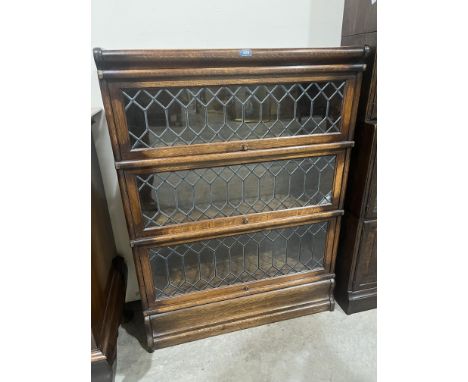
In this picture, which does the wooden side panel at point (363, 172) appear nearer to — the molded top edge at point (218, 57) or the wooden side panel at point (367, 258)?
the wooden side panel at point (367, 258)

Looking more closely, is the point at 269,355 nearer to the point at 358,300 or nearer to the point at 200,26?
the point at 358,300

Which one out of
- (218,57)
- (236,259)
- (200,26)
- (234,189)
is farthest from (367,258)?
(200,26)

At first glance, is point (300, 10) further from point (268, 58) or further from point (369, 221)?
point (369, 221)

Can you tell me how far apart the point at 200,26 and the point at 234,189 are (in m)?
0.63

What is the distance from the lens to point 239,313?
1265 mm

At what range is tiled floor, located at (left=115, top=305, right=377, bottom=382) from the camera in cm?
111

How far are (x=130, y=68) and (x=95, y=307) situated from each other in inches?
29.8

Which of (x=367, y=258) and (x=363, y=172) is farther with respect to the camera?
(x=367, y=258)

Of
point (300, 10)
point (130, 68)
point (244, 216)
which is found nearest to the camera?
point (130, 68)

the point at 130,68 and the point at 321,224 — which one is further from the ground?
the point at 130,68

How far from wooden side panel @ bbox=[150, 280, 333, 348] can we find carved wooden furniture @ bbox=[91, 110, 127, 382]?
0.57ft

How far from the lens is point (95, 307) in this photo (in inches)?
38.8

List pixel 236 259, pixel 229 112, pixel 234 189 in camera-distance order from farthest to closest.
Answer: pixel 236 259 < pixel 234 189 < pixel 229 112

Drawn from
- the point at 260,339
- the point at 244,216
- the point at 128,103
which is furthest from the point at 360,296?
the point at 128,103
